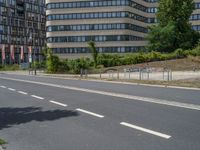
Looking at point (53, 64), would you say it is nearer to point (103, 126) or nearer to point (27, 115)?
point (27, 115)

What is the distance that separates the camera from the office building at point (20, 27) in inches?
4424

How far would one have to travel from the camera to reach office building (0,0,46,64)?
369 ft

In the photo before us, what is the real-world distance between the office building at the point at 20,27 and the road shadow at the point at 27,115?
322ft

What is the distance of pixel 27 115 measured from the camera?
10688 mm

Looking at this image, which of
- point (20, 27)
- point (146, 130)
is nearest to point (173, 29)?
point (146, 130)

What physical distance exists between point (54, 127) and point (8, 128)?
3.91 feet

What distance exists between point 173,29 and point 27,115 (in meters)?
56.0

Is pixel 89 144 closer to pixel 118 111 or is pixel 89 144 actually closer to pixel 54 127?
pixel 54 127

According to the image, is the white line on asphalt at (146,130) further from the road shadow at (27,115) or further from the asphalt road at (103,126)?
the road shadow at (27,115)

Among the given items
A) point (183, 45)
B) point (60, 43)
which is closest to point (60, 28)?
point (60, 43)

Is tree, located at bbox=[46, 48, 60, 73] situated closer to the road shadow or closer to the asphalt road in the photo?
the asphalt road

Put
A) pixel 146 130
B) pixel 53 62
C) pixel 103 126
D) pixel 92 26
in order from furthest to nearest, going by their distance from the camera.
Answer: pixel 92 26
pixel 53 62
pixel 103 126
pixel 146 130

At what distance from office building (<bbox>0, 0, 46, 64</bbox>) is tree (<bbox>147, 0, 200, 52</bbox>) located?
51.7 meters

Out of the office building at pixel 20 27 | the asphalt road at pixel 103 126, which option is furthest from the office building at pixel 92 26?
the asphalt road at pixel 103 126
